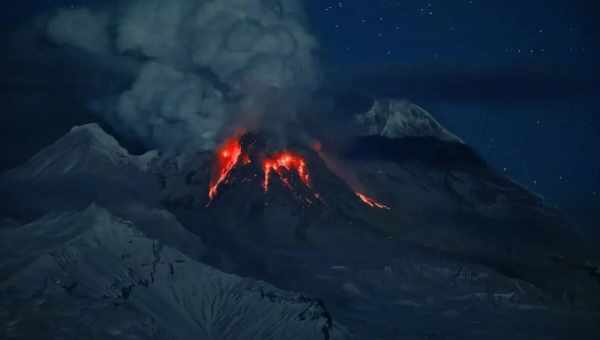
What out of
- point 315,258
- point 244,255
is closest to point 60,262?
point 244,255

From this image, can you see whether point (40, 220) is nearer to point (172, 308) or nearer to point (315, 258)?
point (172, 308)

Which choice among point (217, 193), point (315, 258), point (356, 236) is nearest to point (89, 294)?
point (217, 193)

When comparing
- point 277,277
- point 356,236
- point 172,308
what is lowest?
point 172,308

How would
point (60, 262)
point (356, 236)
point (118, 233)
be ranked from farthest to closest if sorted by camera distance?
point (118, 233), point (60, 262), point (356, 236)

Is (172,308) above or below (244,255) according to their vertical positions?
below

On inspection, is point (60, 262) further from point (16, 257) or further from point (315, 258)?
point (315, 258)

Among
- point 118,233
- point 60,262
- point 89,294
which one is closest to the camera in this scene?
point 89,294

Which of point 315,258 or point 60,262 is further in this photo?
point 60,262
